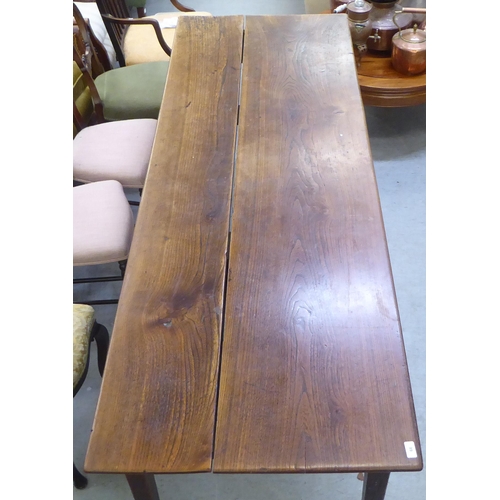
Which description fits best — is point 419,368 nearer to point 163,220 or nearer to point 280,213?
point 280,213

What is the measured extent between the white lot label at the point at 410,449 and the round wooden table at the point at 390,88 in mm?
1820

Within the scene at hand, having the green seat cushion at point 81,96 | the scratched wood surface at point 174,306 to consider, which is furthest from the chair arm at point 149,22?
the scratched wood surface at point 174,306

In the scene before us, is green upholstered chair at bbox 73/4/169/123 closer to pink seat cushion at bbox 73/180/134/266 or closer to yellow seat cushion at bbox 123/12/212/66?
yellow seat cushion at bbox 123/12/212/66

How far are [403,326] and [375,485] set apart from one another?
0.94m

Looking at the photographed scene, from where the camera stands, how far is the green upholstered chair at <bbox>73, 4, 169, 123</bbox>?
2.15 m

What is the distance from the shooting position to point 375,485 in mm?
976

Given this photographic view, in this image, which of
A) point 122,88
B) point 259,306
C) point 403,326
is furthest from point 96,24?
point 259,306

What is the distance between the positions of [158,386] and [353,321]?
410 mm

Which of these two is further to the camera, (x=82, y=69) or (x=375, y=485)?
(x=82, y=69)

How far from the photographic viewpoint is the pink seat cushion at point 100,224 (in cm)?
159

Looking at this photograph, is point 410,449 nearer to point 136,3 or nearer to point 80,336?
point 80,336

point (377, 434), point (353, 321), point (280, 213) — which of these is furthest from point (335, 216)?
point (377, 434)

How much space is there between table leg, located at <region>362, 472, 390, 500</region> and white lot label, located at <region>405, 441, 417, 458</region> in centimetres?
9

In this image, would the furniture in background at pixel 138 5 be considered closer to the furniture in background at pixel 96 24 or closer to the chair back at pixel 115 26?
the furniture in background at pixel 96 24
